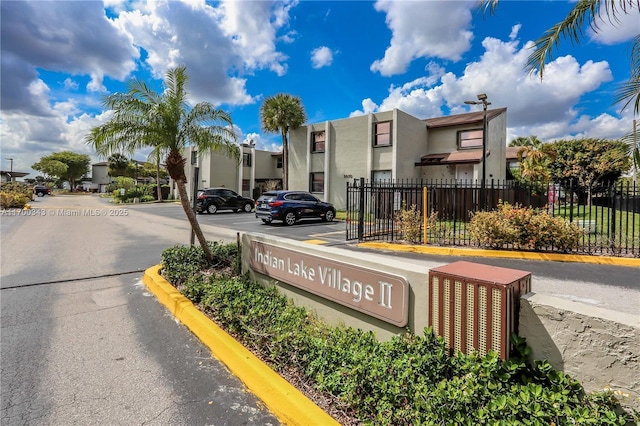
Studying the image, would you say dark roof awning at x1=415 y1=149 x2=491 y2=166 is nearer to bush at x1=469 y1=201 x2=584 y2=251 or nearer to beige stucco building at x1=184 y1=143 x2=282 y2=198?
bush at x1=469 y1=201 x2=584 y2=251

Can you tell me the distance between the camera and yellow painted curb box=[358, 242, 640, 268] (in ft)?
24.5

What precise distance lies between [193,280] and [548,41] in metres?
7.09

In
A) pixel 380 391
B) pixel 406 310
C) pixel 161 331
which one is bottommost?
pixel 161 331

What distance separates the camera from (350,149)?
23266 millimetres

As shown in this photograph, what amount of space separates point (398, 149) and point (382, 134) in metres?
1.79

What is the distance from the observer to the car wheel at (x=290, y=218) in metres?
16.2

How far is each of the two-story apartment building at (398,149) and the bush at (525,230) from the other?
10.8m

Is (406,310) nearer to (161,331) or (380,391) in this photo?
(380,391)

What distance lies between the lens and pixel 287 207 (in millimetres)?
16156

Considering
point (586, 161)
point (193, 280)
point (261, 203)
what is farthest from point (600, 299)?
point (586, 161)

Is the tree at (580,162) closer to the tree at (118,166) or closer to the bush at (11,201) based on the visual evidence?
the bush at (11,201)

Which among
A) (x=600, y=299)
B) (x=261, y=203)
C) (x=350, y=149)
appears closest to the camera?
(x=600, y=299)

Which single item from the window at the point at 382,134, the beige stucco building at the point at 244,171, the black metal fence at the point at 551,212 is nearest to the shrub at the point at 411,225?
the black metal fence at the point at 551,212

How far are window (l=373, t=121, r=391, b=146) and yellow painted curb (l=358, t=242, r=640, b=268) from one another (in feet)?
41.7
